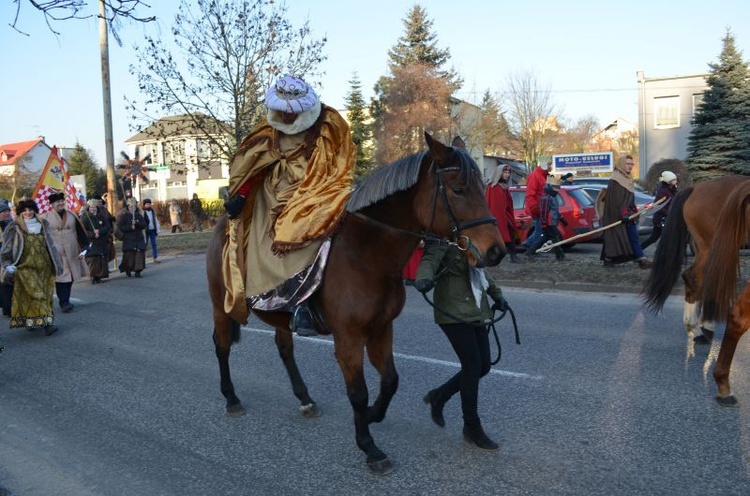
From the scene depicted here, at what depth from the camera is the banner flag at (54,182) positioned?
15.0m

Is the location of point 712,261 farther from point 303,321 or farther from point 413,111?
point 413,111

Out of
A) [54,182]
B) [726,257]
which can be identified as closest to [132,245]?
[54,182]

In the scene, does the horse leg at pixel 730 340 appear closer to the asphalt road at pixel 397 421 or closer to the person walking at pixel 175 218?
the asphalt road at pixel 397 421

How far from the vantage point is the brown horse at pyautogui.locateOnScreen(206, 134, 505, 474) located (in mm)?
3678

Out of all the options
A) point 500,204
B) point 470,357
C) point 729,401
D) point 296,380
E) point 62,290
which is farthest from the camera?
point 500,204

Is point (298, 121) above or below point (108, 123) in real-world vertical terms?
below

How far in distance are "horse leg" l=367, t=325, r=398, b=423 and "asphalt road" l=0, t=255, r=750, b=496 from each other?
35cm

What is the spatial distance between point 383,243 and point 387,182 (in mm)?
389

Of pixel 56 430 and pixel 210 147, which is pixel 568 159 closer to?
pixel 210 147

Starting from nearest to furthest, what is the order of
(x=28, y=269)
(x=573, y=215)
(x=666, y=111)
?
(x=28, y=269)
(x=573, y=215)
(x=666, y=111)

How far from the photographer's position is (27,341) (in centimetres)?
905

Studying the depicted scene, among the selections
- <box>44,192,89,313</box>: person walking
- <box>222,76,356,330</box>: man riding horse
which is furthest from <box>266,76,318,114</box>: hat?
<box>44,192,89,313</box>: person walking

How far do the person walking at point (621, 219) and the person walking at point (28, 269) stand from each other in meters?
9.82

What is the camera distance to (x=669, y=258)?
280 inches
